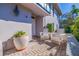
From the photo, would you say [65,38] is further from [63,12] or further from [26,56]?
[26,56]

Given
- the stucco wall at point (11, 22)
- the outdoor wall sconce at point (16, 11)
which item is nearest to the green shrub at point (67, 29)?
the stucco wall at point (11, 22)

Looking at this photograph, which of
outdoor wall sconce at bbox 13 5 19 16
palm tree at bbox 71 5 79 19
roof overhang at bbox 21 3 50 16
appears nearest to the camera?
palm tree at bbox 71 5 79 19

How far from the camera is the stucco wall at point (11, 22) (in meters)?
3.83

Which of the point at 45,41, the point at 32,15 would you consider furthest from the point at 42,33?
the point at 32,15

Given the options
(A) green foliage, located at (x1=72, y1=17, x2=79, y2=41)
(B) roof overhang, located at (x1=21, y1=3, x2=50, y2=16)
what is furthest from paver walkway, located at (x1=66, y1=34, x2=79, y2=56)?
(B) roof overhang, located at (x1=21, y1=3, x2=50, y2=16)

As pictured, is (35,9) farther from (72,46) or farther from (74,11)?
(72,46)

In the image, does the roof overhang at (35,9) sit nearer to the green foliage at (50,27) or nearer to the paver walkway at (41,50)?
the green foliage at (50,27)

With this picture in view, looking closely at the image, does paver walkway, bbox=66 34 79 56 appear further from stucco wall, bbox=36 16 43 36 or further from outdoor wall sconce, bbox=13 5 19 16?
outdoor wall sconce, bbox=13 5 19 16

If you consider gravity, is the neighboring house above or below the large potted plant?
above

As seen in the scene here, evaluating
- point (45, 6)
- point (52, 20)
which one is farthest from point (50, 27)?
point (45, 6)

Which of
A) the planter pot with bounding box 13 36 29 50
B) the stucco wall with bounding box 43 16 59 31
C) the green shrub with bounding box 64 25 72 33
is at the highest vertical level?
the stucco wall with bounding box 43 16 59 31

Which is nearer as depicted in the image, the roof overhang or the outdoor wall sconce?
the roof overhang

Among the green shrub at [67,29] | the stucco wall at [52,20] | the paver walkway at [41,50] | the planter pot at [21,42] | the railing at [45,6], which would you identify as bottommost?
the paver walkway at [41,50]

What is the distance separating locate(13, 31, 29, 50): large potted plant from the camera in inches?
151
